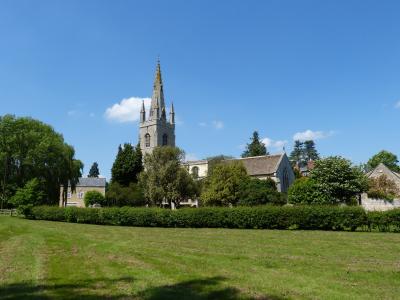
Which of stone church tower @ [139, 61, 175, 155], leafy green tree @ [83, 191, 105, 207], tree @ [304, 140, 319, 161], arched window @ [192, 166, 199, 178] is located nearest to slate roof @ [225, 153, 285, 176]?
arched window @ [192, 166, 199, 178]

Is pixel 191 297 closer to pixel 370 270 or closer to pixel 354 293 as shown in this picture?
pixel 354 293

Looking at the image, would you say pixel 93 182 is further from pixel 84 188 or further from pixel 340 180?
pixel 340 180

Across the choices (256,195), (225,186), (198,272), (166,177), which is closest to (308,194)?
(256,195)

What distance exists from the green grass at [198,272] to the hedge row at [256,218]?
9.21m

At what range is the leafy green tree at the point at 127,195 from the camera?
52.2 m

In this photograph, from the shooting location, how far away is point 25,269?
9.85m

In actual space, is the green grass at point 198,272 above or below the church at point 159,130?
below

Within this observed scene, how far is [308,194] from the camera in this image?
42844mm

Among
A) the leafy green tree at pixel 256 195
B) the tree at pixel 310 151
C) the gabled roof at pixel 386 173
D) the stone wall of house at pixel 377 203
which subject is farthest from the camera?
the tree at pixel 310 151

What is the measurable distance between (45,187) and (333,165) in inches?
1331

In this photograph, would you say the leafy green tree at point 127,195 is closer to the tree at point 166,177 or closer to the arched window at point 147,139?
the tree at point 166,177

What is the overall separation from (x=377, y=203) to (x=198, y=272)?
3533 centimetres

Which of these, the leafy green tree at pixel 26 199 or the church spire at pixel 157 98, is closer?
the leafy green tree at pixel 26 199

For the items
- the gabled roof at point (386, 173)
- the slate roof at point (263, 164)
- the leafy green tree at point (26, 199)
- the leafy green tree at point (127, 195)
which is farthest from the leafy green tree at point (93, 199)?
the gabled roof at point (386, 173)
